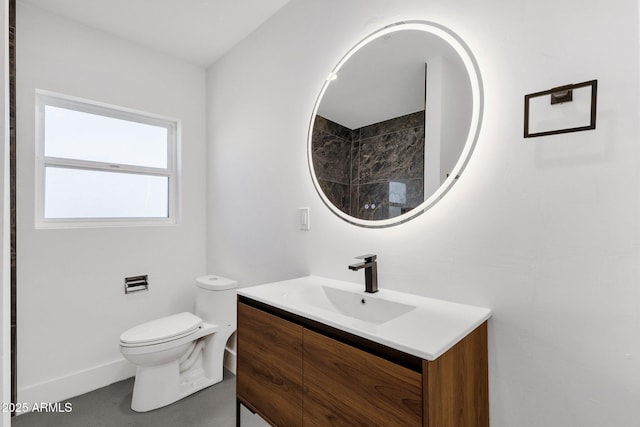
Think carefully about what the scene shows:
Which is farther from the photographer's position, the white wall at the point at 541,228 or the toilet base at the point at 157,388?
the toilet base at the point at 157,388

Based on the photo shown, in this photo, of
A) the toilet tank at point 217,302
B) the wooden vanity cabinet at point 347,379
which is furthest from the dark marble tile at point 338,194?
the toilet tank at point 217,302

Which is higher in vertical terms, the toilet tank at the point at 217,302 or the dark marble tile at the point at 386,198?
the dark marble tile at the point at 386,198

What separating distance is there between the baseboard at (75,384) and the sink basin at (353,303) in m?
1.80

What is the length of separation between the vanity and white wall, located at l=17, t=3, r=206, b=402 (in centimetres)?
141

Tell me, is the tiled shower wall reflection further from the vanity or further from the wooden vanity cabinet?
the wooden vanity cabinet

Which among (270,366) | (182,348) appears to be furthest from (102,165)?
(270,366)

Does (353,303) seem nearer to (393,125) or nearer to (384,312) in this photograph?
(384,312)

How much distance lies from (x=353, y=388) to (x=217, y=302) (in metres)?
1.54

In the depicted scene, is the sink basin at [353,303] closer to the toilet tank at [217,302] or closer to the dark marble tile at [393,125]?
the dark marble tile at [393,125]

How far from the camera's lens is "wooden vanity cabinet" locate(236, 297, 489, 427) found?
0.80 meters

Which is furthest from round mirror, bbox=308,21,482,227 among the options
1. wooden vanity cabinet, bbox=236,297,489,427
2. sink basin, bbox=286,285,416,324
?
wooden vanity cabinet, bbox=236,297,489,427

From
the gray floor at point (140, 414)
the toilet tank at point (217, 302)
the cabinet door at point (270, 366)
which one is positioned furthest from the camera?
the toilet tank at point (217, 302)

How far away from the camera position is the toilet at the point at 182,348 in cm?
179

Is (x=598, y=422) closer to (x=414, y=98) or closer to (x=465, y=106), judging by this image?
(x=465, y=106)
